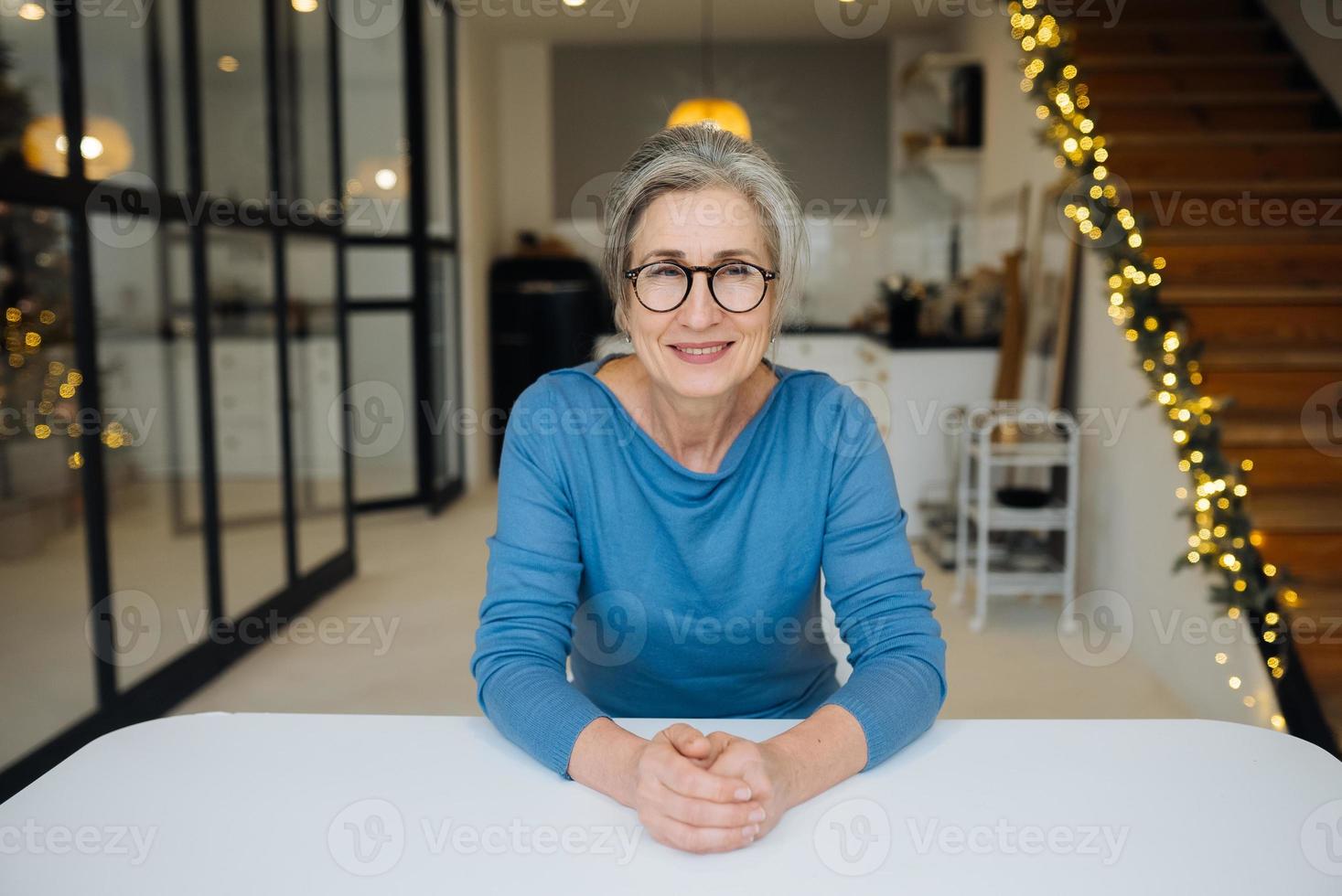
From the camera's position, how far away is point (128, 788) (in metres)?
1.03

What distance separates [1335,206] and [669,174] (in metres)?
2.89

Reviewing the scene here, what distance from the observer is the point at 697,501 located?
55.5 inches

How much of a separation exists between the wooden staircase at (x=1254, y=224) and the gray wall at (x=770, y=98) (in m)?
3.20

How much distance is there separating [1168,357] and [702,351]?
1910 mm

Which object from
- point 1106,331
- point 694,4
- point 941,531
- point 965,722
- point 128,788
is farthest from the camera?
point 694,4

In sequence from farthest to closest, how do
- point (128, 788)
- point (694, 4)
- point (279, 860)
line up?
point (694, 4), point (128, 788), point (279, 860)

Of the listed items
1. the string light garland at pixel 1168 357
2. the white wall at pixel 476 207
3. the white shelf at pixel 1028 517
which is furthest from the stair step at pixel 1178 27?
the white wall at pixel 476 207

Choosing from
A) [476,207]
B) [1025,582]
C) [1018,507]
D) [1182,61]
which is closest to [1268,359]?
[1018,507]

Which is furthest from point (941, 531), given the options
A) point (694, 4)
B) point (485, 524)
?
point (694, 4)

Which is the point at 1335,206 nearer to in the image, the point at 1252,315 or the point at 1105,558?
the point at 1252,315

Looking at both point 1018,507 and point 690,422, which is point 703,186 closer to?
point 690,422

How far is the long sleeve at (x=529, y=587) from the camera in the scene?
1189 millimetres

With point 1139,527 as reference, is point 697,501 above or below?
above

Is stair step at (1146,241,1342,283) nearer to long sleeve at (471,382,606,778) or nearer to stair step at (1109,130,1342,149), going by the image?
stair step at (1109,130,1342,149)
